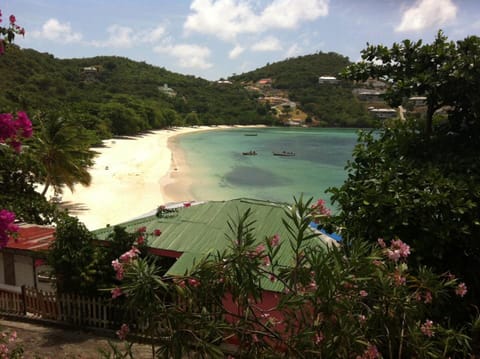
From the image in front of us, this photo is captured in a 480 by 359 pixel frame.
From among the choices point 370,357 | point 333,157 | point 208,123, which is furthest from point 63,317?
point 208,123

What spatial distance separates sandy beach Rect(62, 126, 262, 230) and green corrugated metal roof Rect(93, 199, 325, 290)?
36.0 ft

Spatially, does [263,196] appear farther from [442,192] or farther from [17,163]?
[442,192]

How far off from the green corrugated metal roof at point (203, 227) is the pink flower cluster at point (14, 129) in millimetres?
5246

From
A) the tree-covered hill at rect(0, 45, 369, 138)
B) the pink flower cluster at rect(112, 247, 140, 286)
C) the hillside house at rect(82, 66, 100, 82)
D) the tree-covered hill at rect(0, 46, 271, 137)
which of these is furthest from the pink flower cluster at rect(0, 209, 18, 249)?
the hillside house at rect(82, 66, 100, 82)

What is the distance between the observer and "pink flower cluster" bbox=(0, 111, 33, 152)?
2.90 meters

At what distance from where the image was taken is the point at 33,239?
1061 centimetres

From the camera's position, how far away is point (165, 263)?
9312mm

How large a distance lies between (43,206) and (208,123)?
106 m

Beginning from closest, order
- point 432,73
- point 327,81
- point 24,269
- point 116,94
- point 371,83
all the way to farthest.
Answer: point 432,73, point 371,83, point 24,269, point 116,94, point 327,81

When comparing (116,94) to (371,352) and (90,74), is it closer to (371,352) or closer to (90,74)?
(90,74)

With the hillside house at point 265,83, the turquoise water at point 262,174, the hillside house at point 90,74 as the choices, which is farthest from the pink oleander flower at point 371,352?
the hillside house at point 265,83

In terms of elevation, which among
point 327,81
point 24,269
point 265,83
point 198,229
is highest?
point 265,83

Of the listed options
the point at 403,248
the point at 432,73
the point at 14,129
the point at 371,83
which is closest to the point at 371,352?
the point at 403,248

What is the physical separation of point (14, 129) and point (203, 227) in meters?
6.97
